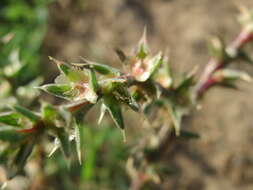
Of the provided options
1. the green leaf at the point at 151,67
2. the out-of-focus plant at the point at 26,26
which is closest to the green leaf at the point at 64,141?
the green leaf at the point at 151,67

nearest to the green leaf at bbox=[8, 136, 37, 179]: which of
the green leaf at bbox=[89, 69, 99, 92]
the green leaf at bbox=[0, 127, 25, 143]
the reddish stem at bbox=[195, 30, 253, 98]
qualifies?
the green leaf at bbox=[0, 127, 25, 143]

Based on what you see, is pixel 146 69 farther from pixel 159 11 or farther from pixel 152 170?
pixel 159 11

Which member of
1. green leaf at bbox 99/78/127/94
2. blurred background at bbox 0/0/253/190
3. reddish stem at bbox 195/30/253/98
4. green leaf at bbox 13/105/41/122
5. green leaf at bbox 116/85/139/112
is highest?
green leaf at bbox 99/78/127/94

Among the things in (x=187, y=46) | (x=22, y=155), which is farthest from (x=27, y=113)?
(x=187, y=46)

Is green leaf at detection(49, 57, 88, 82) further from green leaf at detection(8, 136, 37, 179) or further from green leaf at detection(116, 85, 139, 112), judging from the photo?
green leaf at detection(8, 136, 37, 179)

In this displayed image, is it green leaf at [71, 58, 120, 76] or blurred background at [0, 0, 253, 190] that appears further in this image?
blurred background at [0, 0, 253, 190]

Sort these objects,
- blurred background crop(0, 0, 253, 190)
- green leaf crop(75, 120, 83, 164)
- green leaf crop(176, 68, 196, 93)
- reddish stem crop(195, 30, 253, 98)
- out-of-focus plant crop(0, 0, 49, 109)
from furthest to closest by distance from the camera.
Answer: out-of-focus plant crop(0, 0, 49, 109), blurred background crop(0, 0, 253, 190), reddish stem crop(195, 30, 253, 98), green leaf crop(176, 68, 196, 93), green leaf crop(75, 120, 83, 164)

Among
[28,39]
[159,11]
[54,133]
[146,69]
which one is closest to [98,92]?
[54,133]
